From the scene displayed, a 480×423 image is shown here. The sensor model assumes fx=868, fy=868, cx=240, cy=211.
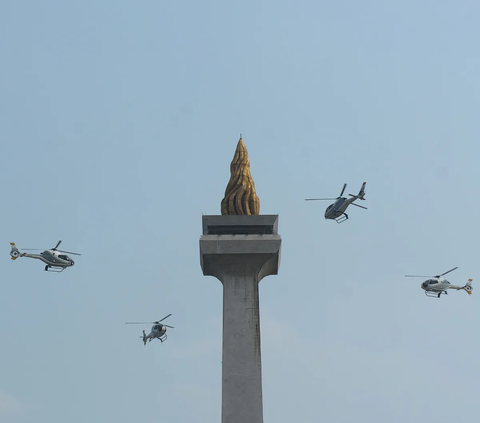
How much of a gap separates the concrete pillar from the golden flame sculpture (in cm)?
237

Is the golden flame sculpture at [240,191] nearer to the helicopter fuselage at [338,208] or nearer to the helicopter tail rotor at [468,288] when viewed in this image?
the helicopter fuselage at [338,208]

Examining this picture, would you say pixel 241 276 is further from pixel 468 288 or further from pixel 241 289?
pixel 468 288

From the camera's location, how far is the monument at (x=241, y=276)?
69625 millimetres

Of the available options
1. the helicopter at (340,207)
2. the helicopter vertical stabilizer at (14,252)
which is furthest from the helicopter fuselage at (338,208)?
the helicopter vertical stabilizer at (14,252)

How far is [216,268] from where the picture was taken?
74312 millimetres

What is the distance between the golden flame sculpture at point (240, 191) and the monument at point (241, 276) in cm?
9

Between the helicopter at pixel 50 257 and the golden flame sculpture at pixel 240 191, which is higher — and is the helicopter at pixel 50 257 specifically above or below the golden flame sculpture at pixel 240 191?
below

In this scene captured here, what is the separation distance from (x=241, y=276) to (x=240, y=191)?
27.9ft

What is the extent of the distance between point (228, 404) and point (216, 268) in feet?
38.4

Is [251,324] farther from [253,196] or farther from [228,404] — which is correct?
[253,196]

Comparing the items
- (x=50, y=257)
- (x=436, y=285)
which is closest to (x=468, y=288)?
(x=436, y=285)

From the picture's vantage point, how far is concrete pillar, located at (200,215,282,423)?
228ft

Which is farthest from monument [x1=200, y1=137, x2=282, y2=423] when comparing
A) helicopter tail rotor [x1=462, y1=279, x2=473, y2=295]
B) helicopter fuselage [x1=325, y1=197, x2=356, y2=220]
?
helicopter tail rotor [x1=462, y1=279, x2=473, y2=295]

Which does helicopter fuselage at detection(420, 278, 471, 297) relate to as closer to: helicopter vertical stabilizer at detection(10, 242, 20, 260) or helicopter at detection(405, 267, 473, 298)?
helicopter at detection(405, 267, 473, 298)
